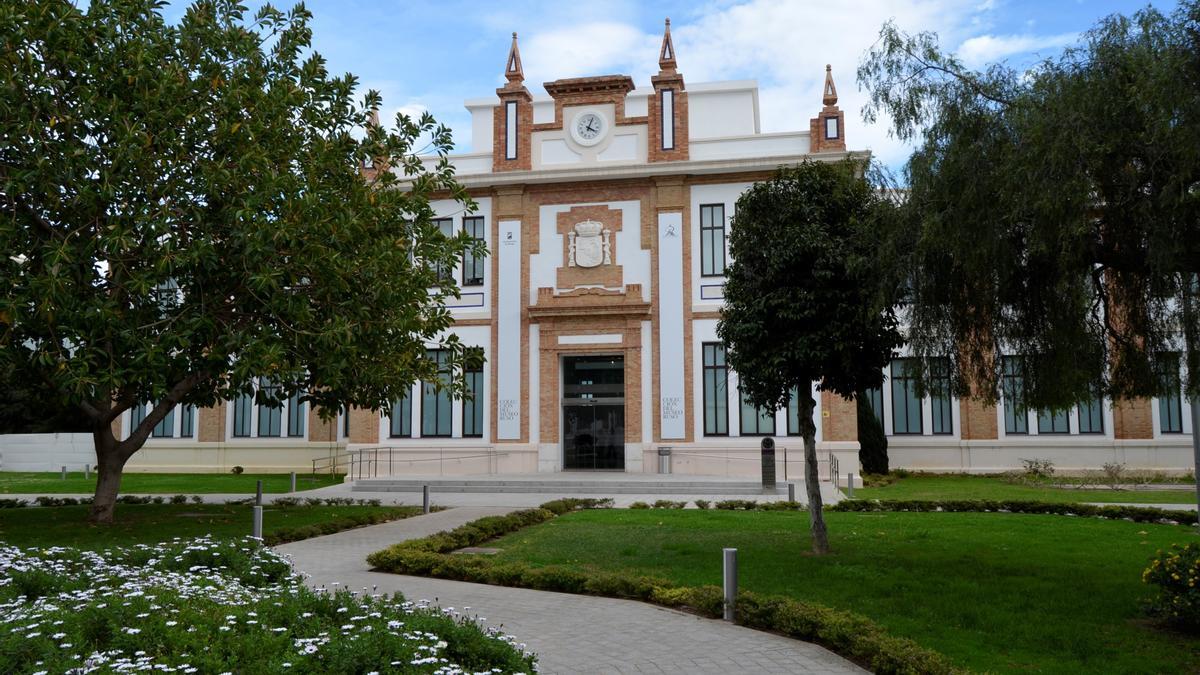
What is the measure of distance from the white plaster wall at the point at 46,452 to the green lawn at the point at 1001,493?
1310 inches

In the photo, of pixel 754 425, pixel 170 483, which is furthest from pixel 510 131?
pixel 170 483

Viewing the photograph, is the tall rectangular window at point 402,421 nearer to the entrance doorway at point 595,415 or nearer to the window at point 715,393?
the entrance doorway at point 595,415

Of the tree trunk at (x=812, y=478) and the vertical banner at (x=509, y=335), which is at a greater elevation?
the vertical banner at (x=509, y=335)

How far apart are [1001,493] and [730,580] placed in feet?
56.4

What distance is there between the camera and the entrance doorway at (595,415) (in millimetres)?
31047

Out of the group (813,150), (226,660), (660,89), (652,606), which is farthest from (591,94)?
(226,660)

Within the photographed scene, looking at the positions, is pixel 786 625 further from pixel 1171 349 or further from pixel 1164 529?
pixel 1164 529

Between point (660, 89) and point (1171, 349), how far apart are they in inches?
945

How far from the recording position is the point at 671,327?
30.2 meters

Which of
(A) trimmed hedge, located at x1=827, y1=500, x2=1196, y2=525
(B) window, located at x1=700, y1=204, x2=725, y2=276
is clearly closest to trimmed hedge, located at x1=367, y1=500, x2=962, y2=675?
(A) trimmed hedge, located at x1=827, y1=500, x2=1196, y2=525

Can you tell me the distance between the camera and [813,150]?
30.0 metres

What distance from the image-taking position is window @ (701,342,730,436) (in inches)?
1166

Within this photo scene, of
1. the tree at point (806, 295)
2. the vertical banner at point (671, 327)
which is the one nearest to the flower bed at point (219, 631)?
the tree at point (806, 295)

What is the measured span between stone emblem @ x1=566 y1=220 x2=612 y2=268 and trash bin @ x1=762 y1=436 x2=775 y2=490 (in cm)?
868
